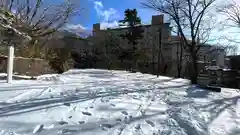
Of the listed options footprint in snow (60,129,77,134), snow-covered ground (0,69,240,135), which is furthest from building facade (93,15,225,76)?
footprint in snow (60,129,77,134)

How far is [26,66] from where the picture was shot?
33.3 feet

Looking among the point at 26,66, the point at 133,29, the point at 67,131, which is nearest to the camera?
the point at 67,131

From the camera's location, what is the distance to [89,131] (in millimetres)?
3473

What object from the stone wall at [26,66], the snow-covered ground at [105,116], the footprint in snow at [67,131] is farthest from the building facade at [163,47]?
the footprint in snow at [67,131]

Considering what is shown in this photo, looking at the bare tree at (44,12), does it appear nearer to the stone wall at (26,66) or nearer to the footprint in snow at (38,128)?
the stone wall at (26,66)

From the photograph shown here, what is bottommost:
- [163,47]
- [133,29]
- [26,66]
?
[26,66]

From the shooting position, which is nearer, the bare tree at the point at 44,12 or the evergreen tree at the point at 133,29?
the bare tree at the point at 44,12

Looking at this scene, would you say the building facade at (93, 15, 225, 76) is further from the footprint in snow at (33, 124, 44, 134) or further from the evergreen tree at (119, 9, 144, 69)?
the footprint in snow at (33, 124, 44, 134)

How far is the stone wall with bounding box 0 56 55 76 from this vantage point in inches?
375

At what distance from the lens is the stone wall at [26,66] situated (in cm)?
952

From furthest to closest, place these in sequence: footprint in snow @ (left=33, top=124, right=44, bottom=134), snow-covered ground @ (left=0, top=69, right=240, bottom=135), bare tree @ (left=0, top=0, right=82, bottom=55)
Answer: bare tree @ (left=0, top=0, right=82, bottom=55), snow-covered ground @ (left=0, top=69, right=240, bottom=135), footprint in snow @ (left=33, top=124, right=44, bottom=134)

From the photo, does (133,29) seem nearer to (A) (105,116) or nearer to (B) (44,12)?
(B) (44,12)

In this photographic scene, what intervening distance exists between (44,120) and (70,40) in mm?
35560

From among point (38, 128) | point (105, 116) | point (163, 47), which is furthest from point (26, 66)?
point (163, 47)
